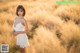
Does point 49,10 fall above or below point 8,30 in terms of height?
above

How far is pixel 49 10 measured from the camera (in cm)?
181

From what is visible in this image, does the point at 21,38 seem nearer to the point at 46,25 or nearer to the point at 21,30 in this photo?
the point at 21,30

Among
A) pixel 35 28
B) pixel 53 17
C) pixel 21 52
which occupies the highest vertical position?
pixel 53 17

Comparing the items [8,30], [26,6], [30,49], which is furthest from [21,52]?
[26,6]

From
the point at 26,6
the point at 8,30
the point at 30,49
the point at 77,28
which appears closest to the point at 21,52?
the point at 30,49

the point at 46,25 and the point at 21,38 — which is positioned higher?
the point at 46,25

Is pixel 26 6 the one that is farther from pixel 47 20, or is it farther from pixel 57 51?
pixel 57 51

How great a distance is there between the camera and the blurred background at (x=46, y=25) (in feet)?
5.78

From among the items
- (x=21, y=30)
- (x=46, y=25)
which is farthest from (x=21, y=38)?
(x=46, y=25)

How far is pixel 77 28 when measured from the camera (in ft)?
5.91

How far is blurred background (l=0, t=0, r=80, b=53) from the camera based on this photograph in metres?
1.76

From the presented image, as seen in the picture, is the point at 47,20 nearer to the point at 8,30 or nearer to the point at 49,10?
the point at 49,10

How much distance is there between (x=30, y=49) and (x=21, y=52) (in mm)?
98

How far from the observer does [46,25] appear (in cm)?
179
